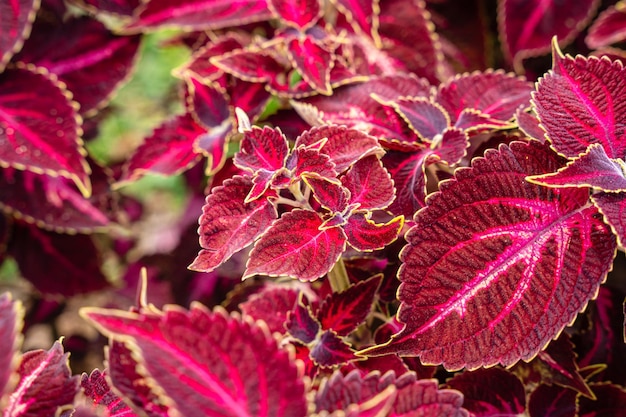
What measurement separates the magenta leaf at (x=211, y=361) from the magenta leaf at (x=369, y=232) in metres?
0.15

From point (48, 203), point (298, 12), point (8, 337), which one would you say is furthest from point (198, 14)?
point (8, 337)

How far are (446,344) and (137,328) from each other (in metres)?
0.24

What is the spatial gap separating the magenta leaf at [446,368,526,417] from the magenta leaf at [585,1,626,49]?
566 millimetres

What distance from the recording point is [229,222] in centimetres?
55

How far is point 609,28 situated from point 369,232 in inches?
25.9

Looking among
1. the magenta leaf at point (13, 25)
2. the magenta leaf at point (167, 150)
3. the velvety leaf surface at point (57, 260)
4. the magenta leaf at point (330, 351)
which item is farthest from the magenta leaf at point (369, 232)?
the velvety leaf surface at point (57, 260)

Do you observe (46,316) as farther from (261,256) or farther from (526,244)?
(526,244)

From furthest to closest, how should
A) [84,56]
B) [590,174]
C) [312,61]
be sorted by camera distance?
[84,56] < [312,61] < [590,174]

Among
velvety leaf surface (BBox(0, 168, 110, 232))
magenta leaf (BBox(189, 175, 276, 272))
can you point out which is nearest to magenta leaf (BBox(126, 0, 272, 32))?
velvety leaf surface (BBox(0, 168, 110, 232))

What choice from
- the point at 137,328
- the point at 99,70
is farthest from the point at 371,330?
the point at 99,70

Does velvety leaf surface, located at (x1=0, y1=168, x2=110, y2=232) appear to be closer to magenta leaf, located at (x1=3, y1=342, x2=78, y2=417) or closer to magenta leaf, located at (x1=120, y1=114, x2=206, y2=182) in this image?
magenta leaf, located at (x1=120, y1=114, x2=206, y2=182)

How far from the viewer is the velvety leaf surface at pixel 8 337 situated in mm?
416

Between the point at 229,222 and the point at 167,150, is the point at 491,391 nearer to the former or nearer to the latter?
the point at 229,222

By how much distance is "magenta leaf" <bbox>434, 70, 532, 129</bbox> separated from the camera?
2.31ft
